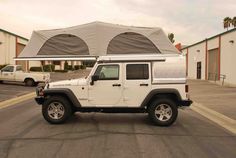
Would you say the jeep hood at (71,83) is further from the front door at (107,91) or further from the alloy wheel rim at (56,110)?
the alloy wheel rim at (56,110)

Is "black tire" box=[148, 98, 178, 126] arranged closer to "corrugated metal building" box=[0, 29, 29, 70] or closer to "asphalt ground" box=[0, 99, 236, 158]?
"asphalt ground" box=[0, 99, 236, 158]

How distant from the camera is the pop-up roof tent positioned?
1199 cm

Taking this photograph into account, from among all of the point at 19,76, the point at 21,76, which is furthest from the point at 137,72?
the point at 19,76

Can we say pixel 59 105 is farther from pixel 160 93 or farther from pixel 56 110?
pixel 160 93

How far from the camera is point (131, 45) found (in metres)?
12.2

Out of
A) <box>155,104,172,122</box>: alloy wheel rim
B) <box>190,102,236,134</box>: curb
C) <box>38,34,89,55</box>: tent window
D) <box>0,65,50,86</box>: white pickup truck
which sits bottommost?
<box>190,102,236,134</box>: curb

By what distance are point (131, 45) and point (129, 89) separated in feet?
5.82

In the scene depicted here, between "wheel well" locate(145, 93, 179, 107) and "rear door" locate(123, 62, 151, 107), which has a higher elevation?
"rear door" locate(123, 62, 151, 107)

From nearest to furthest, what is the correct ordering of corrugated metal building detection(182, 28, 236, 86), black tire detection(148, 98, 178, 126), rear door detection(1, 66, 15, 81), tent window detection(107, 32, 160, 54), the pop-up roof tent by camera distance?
black tire detection(148, 98, 178, 126) → the pop-up roof tent → tent window detection(107, 32, 160, 54) → rear door detection(1, 66, 15, 81) → corrugated metal building detection(182, 28, 236, 86)

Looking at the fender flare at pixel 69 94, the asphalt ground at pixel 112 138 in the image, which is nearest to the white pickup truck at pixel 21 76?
the asphalt ground at pixel 112 138

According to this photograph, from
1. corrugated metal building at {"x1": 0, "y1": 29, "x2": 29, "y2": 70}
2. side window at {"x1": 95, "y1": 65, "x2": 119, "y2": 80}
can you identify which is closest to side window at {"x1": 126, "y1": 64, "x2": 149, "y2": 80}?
side window at {"x1": 95, "y1": 65, "x2": 119, "y2": 80}

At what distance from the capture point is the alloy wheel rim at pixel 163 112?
36.0 feet

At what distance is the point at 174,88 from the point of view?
11.0 metres

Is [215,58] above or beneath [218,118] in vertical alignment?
above
